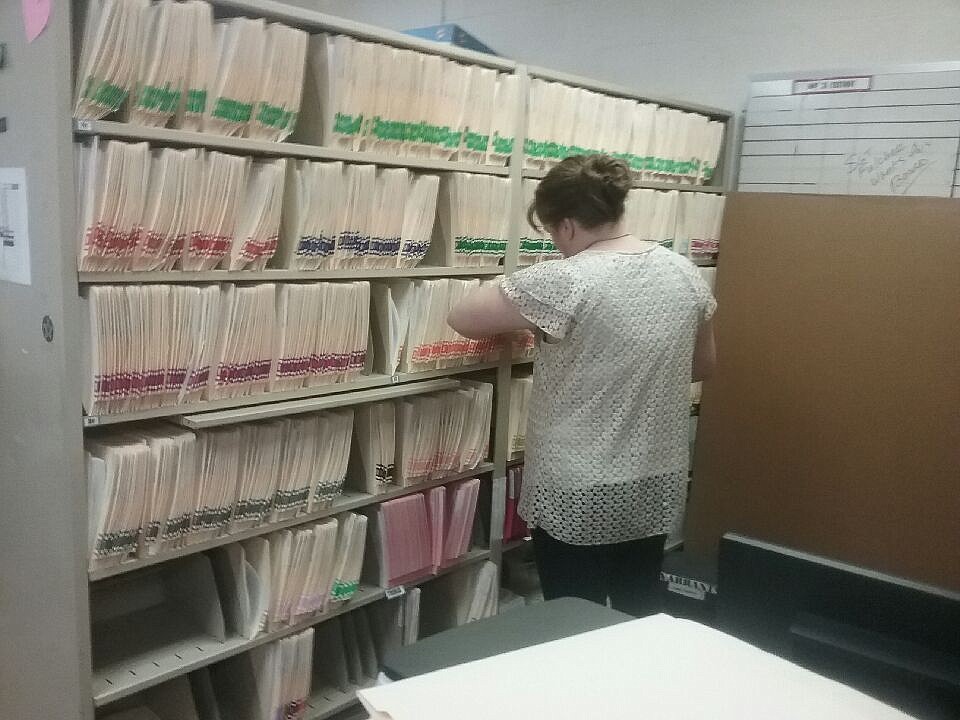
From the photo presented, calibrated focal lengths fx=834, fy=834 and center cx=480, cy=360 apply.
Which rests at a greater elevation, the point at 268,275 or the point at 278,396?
the point at 268,275

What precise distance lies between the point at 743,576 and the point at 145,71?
1.31 metres

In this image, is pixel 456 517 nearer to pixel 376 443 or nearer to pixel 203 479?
pixel 376 443

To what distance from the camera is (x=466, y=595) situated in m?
2.40

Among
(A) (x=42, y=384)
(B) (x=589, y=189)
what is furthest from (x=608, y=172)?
(A) (x=42, y=384)

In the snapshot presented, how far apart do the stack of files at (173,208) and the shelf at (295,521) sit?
Result: 0.58m

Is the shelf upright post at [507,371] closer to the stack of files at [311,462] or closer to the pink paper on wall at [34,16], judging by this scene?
the stack of files at [311,462]

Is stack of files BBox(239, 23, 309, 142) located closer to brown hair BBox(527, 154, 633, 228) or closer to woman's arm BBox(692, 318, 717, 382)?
brown hair BBox(527, 154, 633, 228)

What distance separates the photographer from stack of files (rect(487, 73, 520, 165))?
2.17 meters

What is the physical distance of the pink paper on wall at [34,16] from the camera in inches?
55.5

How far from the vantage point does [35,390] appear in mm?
1609

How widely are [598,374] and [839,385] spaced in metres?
1.21

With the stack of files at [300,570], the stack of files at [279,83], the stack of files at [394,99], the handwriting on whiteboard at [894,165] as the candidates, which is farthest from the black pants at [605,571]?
the handwriting on whiteboard at [894,165]

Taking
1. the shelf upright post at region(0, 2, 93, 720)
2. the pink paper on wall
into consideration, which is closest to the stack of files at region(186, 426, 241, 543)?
the shelf upright post at region(0, 2, 93, 720)

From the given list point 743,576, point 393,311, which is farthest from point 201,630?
point 743,576
